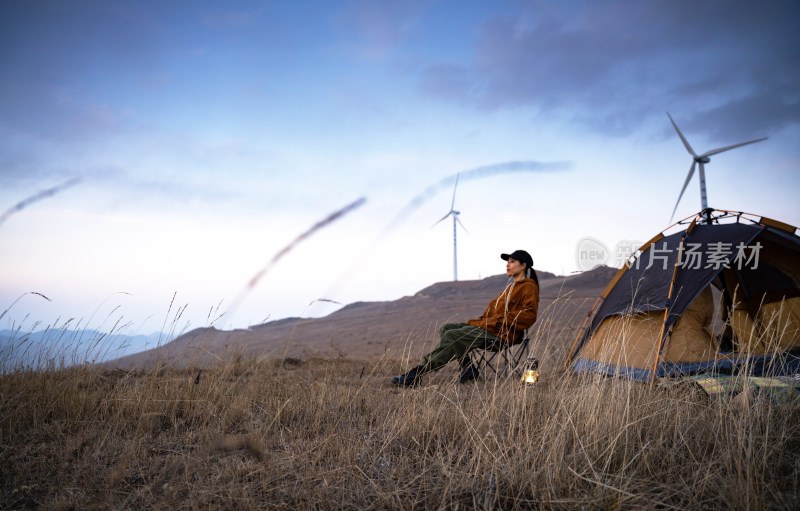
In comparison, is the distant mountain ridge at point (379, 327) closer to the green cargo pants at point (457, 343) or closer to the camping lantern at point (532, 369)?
the green cargo pants at point (457, 343)

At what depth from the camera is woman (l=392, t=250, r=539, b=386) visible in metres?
4.64

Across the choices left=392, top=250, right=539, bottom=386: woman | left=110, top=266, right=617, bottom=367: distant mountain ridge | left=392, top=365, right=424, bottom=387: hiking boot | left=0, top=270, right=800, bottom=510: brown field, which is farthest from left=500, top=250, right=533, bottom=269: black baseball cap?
left=110, top=266, right=617, bottom=367: distant mountain ridge

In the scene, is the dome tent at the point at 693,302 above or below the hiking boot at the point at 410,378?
above

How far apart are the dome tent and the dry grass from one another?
4.60 ft

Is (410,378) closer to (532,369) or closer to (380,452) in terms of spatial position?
(532,369)

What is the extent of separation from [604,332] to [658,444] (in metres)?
3.07

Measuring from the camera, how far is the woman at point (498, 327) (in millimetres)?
4645

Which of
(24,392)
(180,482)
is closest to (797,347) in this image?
(180,482)

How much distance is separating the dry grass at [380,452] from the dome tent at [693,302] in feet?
4.60

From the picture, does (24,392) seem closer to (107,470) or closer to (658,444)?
(107,470)

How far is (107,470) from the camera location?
2.27 metres

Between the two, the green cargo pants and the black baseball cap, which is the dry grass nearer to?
the green cargo pants

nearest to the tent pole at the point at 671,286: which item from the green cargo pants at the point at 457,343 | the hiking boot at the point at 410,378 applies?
the green cargo pants at the point at 457,343

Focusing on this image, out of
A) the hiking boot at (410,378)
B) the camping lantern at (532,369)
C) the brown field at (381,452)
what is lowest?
the brown field at (381,452)
